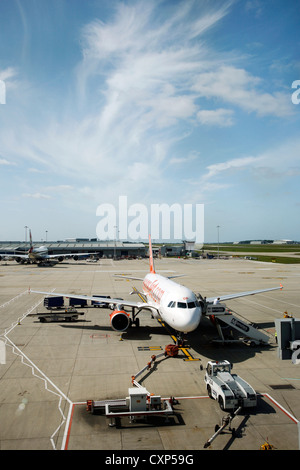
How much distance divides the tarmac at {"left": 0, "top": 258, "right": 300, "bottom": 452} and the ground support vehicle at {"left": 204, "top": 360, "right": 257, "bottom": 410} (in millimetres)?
370

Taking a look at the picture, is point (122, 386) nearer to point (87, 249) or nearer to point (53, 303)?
point (53, 303)

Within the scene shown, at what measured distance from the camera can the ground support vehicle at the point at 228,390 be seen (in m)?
13.5

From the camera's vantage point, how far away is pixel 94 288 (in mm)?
49594

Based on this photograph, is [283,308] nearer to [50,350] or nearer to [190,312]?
[190,312]

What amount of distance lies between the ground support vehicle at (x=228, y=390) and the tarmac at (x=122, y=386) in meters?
0.37

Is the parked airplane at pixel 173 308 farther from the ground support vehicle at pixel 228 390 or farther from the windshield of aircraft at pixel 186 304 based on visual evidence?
the ground support vehicle at pixel 228 390

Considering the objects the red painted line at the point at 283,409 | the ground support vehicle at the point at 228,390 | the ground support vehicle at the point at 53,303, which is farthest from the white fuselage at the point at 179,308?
the ground support vehicle at the point at 53,303

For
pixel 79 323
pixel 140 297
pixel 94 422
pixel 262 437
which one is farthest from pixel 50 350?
pixel 140 297

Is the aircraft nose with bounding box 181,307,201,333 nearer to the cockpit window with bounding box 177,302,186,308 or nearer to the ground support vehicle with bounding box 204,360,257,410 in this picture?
the cockpit window with bounding box 177,302,186,308

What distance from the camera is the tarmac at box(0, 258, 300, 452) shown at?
1153 cm

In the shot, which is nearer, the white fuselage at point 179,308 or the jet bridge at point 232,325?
the white fuselage at point 179,308

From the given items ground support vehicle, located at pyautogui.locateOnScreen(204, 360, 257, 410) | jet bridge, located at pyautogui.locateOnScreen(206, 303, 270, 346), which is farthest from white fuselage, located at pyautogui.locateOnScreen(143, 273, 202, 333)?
ground support vehicle, located at pyautogui.locateOnScreen(204, 360, 257, 410)

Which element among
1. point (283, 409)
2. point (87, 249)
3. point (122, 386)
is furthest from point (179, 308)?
point (87, 249)

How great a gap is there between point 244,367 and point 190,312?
14.6 feet
